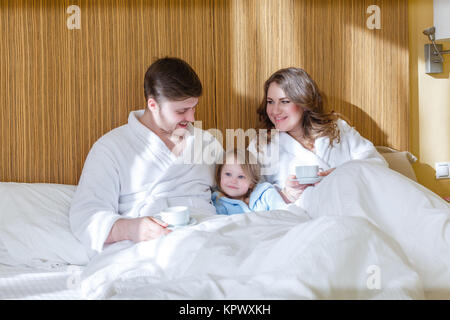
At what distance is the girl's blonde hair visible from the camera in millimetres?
1784

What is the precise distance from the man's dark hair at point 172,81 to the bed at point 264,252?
1.57 feet

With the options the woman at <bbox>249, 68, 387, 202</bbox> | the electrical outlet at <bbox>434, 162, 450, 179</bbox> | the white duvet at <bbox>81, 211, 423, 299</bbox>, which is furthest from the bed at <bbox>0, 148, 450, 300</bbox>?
the electrical outlet at <bbox>434, 162, 450, 179</bbox>

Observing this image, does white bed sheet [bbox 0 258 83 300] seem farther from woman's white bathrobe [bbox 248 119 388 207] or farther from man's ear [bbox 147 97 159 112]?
woman's white bathrobe [bbox 248 119 388 207]

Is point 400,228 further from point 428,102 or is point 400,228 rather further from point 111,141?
point 428,102

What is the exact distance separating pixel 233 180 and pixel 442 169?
4.44 feet

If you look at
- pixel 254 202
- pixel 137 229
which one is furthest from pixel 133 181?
pixel 254 202

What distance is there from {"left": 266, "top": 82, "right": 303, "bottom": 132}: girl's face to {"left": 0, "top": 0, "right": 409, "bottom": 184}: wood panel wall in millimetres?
148

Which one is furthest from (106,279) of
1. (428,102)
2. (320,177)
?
(428,102)

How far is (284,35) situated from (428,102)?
95 centimetres

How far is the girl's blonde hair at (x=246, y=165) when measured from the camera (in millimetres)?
1784

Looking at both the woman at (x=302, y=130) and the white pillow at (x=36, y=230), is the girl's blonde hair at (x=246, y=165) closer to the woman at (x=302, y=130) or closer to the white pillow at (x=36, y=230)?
the woman at (x=302, y=130)

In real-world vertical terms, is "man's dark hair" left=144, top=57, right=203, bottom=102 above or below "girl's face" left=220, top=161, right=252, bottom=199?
above
